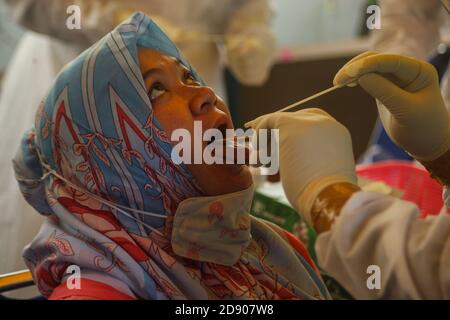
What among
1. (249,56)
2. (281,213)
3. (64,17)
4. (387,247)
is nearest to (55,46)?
(64,17)

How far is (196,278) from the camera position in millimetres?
746

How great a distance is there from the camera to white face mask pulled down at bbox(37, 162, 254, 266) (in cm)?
74

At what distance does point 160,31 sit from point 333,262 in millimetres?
408

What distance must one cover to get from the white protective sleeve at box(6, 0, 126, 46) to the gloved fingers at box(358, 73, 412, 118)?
21.0 inches

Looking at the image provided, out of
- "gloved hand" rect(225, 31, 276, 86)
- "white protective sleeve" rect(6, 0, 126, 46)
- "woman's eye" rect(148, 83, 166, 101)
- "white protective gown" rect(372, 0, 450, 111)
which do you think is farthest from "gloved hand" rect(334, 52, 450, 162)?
"gloved hand" rect(225, 31, 276, 86)

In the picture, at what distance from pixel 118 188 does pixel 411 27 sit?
90cm

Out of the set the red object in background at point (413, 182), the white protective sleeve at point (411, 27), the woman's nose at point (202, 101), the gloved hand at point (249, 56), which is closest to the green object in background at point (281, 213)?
the red object in background at point (413, 182)

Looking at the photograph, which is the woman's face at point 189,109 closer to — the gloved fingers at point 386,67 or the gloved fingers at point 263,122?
the gloved fingers at point 263,122

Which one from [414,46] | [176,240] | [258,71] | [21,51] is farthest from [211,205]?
[21,51]

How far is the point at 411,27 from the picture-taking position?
134 centimetres

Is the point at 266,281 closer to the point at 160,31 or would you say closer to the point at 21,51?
the point at 160,31

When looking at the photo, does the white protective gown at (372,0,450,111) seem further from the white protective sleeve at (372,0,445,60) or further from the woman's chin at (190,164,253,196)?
the woman's chin at (190,164,253,196)

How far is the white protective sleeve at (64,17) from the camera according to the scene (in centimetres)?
116

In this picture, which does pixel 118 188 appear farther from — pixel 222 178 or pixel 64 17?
pixel 64 17
